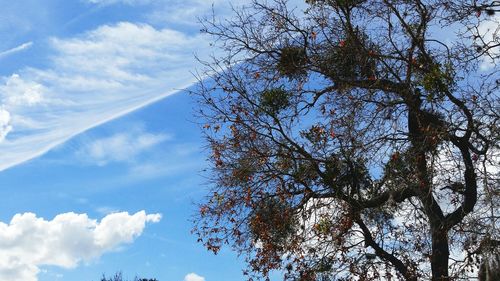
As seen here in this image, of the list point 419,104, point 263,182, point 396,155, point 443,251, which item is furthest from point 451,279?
point 263,182

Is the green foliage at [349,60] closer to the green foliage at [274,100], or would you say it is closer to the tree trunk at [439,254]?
the green foliage at [274,100]

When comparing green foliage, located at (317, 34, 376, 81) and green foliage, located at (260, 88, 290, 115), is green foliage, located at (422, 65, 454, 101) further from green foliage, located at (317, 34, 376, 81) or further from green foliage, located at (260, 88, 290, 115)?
green foliage, located at (260, 88, 290, 115)

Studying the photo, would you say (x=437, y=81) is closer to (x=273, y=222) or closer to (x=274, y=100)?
(x=274, y=100)

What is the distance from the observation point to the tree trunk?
12984mm

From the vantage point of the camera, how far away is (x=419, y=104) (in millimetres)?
12641

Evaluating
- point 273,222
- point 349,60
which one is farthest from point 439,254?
point 349,60

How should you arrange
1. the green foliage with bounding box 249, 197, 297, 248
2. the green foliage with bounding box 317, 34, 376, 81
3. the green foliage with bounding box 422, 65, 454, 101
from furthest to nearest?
the green foliage with bounding box 249, 197, 297, 248
the green foliage with bounding box 317, 34, 376, 81
the green foliage with bounding box 422, 65, 454, 101

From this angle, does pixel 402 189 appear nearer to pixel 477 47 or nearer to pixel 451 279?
pixel 451 279

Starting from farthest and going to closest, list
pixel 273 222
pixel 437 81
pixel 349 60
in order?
pixel 273 222 < pixel 349 60 < pixel 437 81

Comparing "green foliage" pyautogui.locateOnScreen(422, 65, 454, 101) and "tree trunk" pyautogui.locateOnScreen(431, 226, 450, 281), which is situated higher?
"green foliage" pyautogui.locateOnScreen(422, 65, 454, 101)

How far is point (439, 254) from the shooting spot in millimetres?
13078

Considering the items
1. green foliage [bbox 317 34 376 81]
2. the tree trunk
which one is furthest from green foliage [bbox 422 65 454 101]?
the tree trunk

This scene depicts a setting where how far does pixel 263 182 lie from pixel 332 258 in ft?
7.64

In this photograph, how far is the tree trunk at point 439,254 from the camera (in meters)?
13.0
